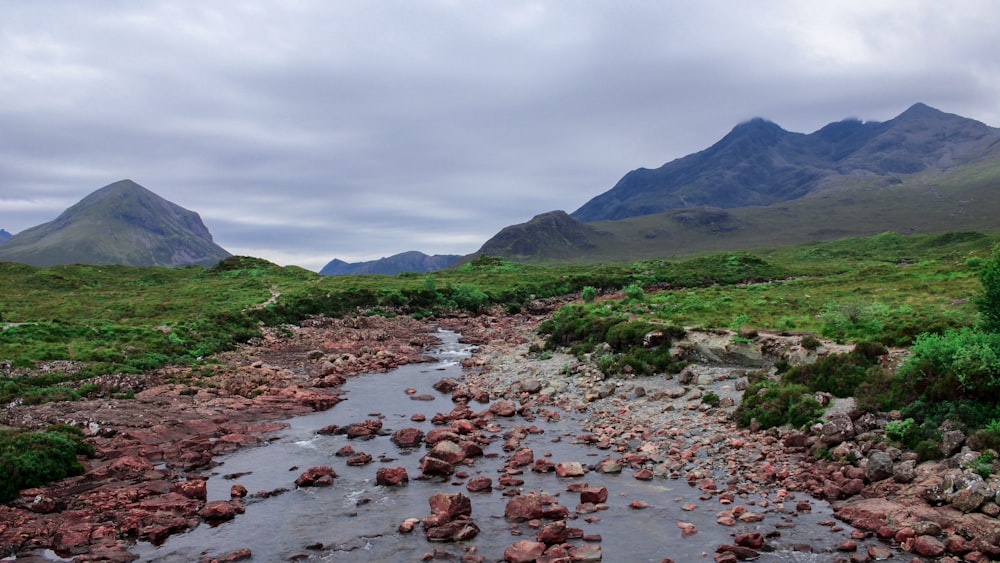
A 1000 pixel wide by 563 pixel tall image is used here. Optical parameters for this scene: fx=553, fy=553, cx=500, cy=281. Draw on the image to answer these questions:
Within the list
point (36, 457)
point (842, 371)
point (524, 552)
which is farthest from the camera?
point (842, 371)

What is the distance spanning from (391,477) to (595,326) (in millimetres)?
23532

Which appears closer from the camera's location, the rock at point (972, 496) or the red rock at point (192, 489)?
the rock at point (972, 496)

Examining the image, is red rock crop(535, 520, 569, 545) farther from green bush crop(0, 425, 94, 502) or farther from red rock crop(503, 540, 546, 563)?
green bush crop(0, 425, 94, 502)

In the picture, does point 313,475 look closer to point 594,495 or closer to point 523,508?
point 523,508

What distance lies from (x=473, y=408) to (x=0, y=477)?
18.9 metres

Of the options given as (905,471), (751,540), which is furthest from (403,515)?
(905,471)

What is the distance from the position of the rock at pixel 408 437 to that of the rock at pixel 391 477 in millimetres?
3852

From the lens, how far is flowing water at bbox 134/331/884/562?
14.6 meters

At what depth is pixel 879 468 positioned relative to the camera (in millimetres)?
16562

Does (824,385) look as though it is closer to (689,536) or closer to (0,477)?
(689,536)

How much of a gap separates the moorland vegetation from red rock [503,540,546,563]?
12.0 metres

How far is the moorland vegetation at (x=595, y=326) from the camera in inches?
719

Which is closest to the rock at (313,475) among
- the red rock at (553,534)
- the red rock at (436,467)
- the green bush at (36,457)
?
the red rock at (436,467)

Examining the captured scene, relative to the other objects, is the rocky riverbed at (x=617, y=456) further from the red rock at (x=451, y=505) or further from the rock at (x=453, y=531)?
the rock at (x=453, y=531)
